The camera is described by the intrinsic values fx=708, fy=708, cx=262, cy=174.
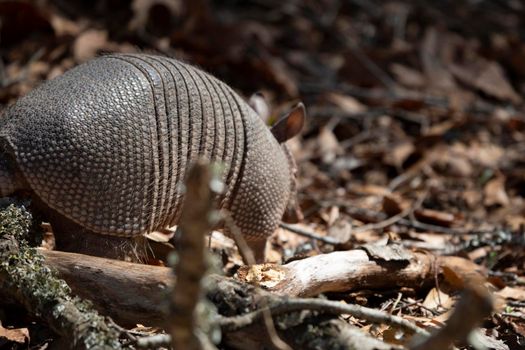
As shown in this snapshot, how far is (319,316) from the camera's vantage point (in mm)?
2664

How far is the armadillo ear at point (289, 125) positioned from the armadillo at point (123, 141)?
2.43 ft

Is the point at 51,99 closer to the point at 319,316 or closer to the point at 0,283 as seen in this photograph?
the point at 0,283

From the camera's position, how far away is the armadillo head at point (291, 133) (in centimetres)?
509

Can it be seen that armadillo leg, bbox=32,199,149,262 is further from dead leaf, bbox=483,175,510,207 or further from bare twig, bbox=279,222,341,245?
dead leaf, bbox=483,175,510,207

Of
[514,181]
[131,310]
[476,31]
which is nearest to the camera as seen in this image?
[131,310]

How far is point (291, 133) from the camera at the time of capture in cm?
515

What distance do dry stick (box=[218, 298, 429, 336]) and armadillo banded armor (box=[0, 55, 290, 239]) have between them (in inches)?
46.8

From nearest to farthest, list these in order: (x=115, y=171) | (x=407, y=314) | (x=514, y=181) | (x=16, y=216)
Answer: (x=16, y=216) < (x=115, y=171) < (x=407, y=314) < (x=514, y=181)

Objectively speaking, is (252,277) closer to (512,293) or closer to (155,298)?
(155,298)

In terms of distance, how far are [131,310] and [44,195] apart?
817 mm

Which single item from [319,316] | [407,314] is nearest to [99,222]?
[319,316]

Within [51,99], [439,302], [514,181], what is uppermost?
[51,99]

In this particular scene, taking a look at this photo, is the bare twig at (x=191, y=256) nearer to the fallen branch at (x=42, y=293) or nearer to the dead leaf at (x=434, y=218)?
the fallen branch at (x=42, y=293)

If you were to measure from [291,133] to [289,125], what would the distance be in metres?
0.06
